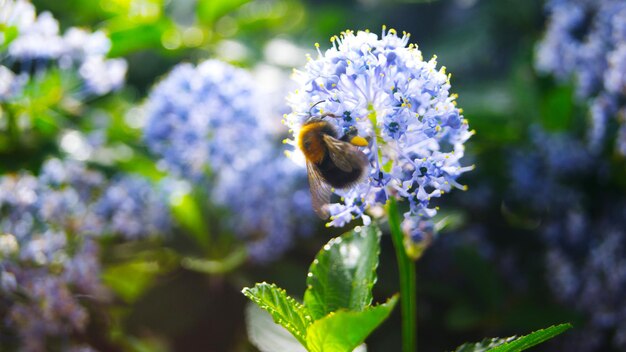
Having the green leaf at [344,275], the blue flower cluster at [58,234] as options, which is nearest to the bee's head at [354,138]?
the green leaf at [344,275]

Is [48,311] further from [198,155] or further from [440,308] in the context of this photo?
[440,308]

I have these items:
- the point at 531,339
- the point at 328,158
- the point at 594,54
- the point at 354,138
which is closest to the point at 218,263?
the point at 328,158

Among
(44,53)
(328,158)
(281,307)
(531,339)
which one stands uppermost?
(44,53)

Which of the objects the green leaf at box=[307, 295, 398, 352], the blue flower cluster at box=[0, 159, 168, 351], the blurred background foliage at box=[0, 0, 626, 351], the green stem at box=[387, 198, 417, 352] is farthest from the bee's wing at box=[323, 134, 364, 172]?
the blue flower cluster at box=[0, 159, 168, 351]

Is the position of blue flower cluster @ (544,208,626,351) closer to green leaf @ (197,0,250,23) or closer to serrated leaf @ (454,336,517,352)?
Result: serrated leaf @ (454,336,517,352)

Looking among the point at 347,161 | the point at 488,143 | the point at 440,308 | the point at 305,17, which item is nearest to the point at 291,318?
the point at 347,161

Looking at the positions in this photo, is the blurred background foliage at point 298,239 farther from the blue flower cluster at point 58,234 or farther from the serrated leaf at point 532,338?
the serrated leaf at point 532,338

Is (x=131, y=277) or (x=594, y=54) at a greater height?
(x=594, y=54)

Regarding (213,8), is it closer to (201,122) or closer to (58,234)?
(201,122)
